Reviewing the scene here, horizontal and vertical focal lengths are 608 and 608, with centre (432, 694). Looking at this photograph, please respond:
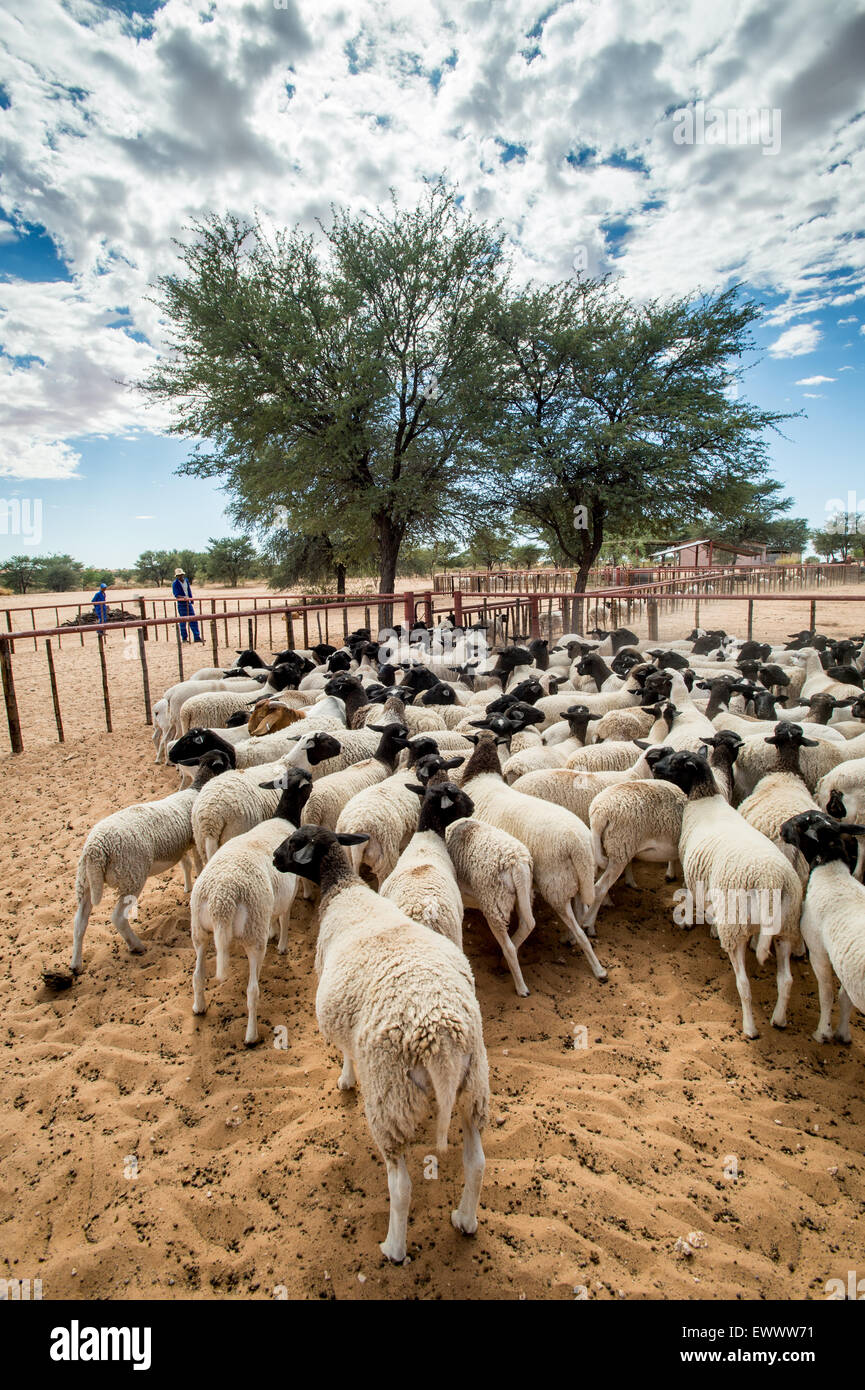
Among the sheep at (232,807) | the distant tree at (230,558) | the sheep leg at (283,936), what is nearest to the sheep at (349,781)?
the sheep at (232,807)

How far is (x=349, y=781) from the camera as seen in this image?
4816mm

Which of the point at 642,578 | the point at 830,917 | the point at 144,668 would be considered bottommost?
the point at 830,917

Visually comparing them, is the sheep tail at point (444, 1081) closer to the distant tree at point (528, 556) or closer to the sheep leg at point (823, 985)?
the sheep leg at point (823, 985)

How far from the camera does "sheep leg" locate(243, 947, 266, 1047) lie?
3324 millimetres

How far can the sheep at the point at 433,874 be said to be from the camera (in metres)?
3.12

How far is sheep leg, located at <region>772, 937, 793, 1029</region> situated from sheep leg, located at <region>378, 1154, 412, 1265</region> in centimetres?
232

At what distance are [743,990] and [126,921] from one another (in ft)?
12.7

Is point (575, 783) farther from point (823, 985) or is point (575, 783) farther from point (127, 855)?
point (127, 855)

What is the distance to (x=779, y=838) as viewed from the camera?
400 centimetres

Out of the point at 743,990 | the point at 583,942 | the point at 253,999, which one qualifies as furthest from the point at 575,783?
the point at 253,999

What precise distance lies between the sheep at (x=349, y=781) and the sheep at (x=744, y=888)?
238cm

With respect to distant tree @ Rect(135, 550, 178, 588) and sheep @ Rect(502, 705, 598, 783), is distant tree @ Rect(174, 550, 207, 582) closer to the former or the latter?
distant tree @ Rect(135, 550, 178, 588)

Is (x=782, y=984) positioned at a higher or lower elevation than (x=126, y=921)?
lower
